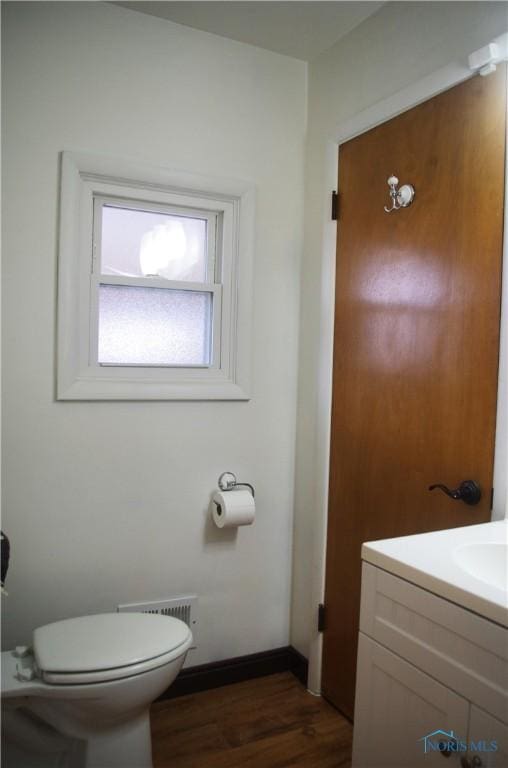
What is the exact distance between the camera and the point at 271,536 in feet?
7.23

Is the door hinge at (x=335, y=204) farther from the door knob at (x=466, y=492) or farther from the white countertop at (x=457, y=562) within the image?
the white countertop at (x=457, y=562)

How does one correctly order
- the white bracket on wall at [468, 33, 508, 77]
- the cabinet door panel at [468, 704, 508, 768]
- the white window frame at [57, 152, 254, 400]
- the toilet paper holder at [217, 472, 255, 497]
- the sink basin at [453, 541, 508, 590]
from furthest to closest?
1. the toilet paper holder at [217, 472, 255, 497]
2. the white window frame at [57, 152, 254, 400]
3. the white bracket on wall at [468, 33, 508, 77]
4. the sink basin at [453, 541, 508, 590]
5. the cabinet door panel at [468, 704, 508, 768]

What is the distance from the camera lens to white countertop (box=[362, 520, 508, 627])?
3.14 feet

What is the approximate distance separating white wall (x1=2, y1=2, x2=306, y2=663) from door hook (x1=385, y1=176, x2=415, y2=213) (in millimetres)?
536

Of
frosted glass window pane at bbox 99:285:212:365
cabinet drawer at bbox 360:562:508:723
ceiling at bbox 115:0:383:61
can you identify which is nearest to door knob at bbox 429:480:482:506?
cabinet drawer at bbox 360:562:508:723

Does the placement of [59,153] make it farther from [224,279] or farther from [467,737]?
[467,737]

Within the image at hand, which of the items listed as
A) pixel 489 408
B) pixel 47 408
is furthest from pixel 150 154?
pixel 489 408

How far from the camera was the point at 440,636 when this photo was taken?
101cm

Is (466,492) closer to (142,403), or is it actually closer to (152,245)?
(142,403)

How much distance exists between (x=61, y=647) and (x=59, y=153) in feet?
4.94

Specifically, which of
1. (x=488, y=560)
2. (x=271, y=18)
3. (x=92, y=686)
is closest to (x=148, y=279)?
(x=271, y=18)

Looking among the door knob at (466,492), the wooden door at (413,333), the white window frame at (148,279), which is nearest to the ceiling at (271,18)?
the wooden door at (413,333)

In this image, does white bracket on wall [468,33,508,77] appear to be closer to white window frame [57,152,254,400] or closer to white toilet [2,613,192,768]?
white window frame [57,152,254,400]

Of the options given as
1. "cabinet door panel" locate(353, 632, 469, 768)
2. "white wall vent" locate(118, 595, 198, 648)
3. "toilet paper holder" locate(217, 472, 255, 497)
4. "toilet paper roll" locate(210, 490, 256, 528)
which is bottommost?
"white wall vent" locate(118, 595, 198, 648)
